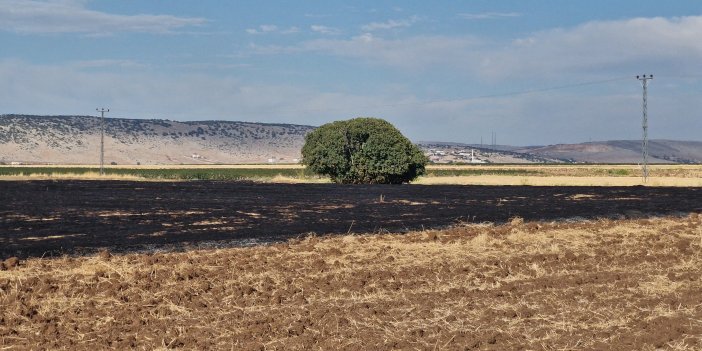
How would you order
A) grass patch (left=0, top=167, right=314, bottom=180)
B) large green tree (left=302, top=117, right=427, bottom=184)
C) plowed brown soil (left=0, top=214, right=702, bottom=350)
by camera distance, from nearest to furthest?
plowed brown soil (left=0, top=214, right=702, bottom=350) < large green tree (left=302, top=117, right=427, bottom=184) < grass patch (left=0, top=167, right=314, bottom=180)

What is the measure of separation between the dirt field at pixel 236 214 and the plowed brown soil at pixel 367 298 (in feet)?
12.9

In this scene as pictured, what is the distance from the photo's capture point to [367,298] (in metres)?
14.4

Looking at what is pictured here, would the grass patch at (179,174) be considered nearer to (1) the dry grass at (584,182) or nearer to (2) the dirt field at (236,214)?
(1) the dry grass at (584,182)

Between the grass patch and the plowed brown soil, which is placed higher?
the plowed brown soil

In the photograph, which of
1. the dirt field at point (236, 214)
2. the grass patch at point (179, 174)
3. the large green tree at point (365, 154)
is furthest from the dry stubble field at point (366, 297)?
the grass patch at point (179, 174)

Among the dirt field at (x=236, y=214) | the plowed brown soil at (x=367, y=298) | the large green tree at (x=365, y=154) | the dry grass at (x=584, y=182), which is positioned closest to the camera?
the plowed brown soil at (x=367, y=298)

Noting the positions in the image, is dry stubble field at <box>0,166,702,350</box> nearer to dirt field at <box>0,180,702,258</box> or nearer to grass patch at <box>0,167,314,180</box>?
dirt field at <box>0,180,702,258</box>

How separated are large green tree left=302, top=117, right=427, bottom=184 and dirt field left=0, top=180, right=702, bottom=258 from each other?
24134 millimetres

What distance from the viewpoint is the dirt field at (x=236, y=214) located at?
2414 centimetres

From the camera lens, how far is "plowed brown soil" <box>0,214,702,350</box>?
37.3ft

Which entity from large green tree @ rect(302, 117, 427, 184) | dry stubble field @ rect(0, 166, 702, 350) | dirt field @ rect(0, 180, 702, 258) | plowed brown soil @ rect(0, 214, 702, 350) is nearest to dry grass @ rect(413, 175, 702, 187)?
large green tree @ rect(302, 117, 427, 184)

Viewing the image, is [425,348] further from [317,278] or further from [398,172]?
[398,172]

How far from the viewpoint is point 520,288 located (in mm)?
15297

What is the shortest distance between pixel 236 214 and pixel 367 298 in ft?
65.8
